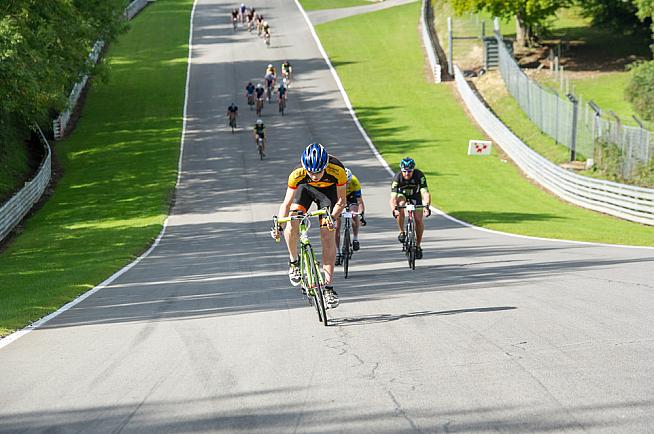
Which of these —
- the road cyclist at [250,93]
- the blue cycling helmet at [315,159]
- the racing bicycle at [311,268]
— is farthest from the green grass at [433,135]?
the blue cycling helmet at [315,159]

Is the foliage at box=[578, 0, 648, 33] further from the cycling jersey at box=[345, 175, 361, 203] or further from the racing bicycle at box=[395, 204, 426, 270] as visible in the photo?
the cycling jersey at box=[345, 175, 361, 203]

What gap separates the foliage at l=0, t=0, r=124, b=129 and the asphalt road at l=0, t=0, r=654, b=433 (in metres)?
11.1

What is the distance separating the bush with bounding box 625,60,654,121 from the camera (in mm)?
46719

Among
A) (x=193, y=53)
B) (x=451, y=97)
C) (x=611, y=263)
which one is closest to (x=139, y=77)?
(x=193, y=53)

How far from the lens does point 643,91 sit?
47.8m

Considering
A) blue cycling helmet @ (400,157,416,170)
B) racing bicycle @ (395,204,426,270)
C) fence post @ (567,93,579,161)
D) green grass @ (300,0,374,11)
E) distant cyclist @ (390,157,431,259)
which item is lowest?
fence post @ (567,93,579,161)

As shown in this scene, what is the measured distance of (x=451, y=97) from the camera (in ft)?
176

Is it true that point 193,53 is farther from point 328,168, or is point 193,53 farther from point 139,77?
point 328,168

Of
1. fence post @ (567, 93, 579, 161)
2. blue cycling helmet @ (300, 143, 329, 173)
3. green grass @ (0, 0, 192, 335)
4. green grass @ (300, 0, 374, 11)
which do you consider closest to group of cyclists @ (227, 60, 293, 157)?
green grass @ (0, 0, 192, 335)

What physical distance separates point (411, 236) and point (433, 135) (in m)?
30.5

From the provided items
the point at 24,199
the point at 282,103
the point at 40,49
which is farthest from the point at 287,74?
the point at 24,199

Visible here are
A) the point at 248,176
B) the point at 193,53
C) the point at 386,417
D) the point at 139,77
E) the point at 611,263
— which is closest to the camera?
the point at 386,417

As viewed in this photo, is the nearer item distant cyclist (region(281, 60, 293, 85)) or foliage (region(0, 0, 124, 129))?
foliage (region(0, 0, 124, 129))

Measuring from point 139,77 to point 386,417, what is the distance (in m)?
59.4
